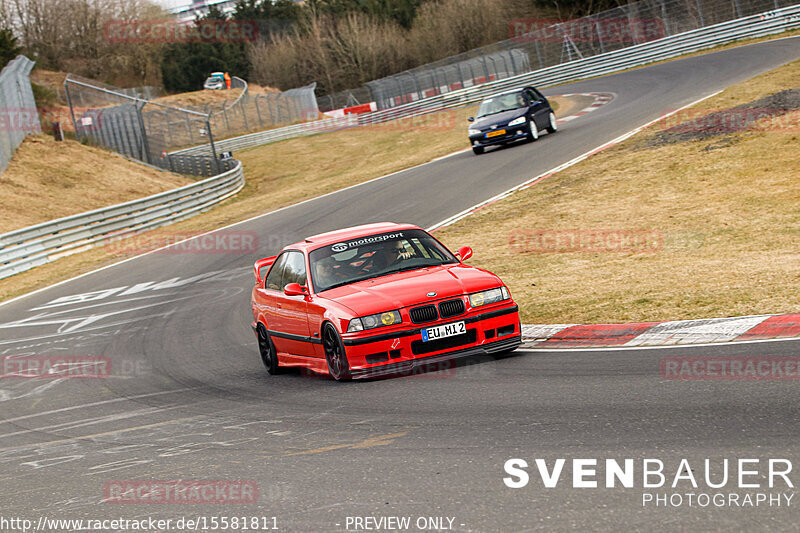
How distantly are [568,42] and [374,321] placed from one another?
159ft

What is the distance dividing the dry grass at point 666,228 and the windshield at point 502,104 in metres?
5.27

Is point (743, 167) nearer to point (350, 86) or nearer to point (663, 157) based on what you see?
point (663, 157)

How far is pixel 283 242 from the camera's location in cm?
2064

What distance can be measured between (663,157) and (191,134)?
40485 mm

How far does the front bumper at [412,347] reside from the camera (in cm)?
806

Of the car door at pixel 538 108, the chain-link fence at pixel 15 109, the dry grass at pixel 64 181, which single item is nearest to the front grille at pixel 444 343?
the car door at pixel 538 108

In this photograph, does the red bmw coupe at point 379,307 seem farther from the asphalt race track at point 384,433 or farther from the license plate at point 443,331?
the asphalt race track at point 384,433

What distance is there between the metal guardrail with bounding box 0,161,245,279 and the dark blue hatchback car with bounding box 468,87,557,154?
978 centimetres

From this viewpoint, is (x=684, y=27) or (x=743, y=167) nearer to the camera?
(x=743, y=167)

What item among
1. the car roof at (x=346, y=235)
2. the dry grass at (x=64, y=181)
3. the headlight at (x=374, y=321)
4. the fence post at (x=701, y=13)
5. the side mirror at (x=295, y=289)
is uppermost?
the fence post at (x=701, y=13)

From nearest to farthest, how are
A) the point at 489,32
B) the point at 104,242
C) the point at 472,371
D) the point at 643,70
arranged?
the point at 472,371 → the point at 104,242 → the point at 643,70 → the point at 489,32

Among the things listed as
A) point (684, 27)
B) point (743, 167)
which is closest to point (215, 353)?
point (743, 167)

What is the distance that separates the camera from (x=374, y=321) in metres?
8.09

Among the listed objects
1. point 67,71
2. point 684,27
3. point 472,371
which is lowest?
point 472,371
